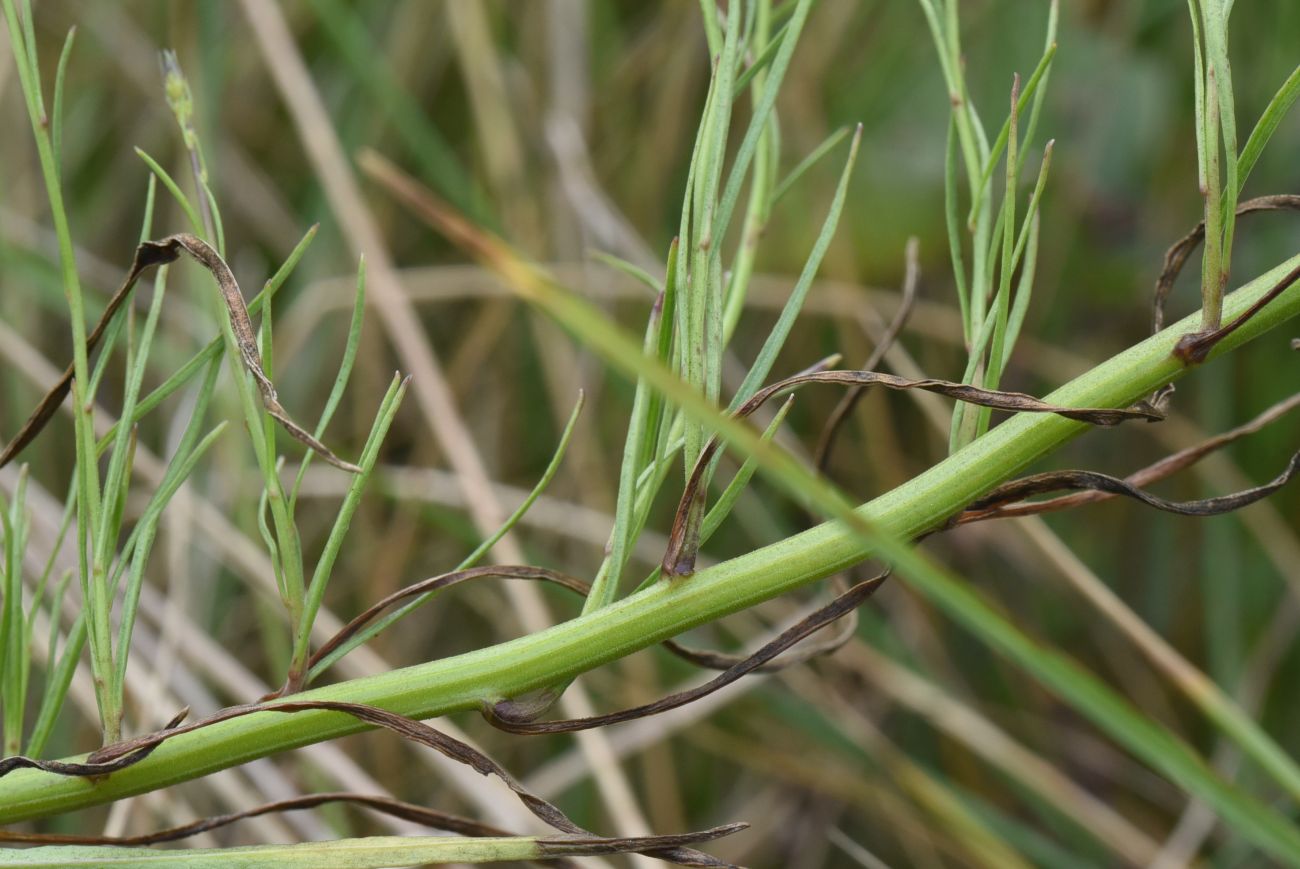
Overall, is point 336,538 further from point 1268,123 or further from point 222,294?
point 1268,123

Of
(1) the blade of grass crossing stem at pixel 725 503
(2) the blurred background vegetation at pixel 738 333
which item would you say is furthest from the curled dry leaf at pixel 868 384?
(2) the blurred background vegetation at pixel 738 333

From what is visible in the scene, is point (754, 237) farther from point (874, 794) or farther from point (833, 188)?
point (833, 188)

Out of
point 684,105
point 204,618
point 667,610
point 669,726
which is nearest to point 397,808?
point 667,610

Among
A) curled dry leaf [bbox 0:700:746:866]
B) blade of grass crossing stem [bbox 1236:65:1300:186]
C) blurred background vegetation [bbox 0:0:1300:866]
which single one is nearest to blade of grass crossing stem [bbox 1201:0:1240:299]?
blade of grass crossing stem [bbox 1236:65:1300:186]

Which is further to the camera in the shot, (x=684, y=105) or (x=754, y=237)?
(x=684, y=105)

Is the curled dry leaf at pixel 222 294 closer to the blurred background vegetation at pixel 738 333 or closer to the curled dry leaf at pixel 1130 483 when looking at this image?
the curled dry leaf at pixel 1130 483

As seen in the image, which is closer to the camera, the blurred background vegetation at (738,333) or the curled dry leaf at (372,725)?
the curled dry leaf at (372,725)

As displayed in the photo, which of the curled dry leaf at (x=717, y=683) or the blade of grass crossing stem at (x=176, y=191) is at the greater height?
the blade of grass crossing stem at (x=176, y=191)
